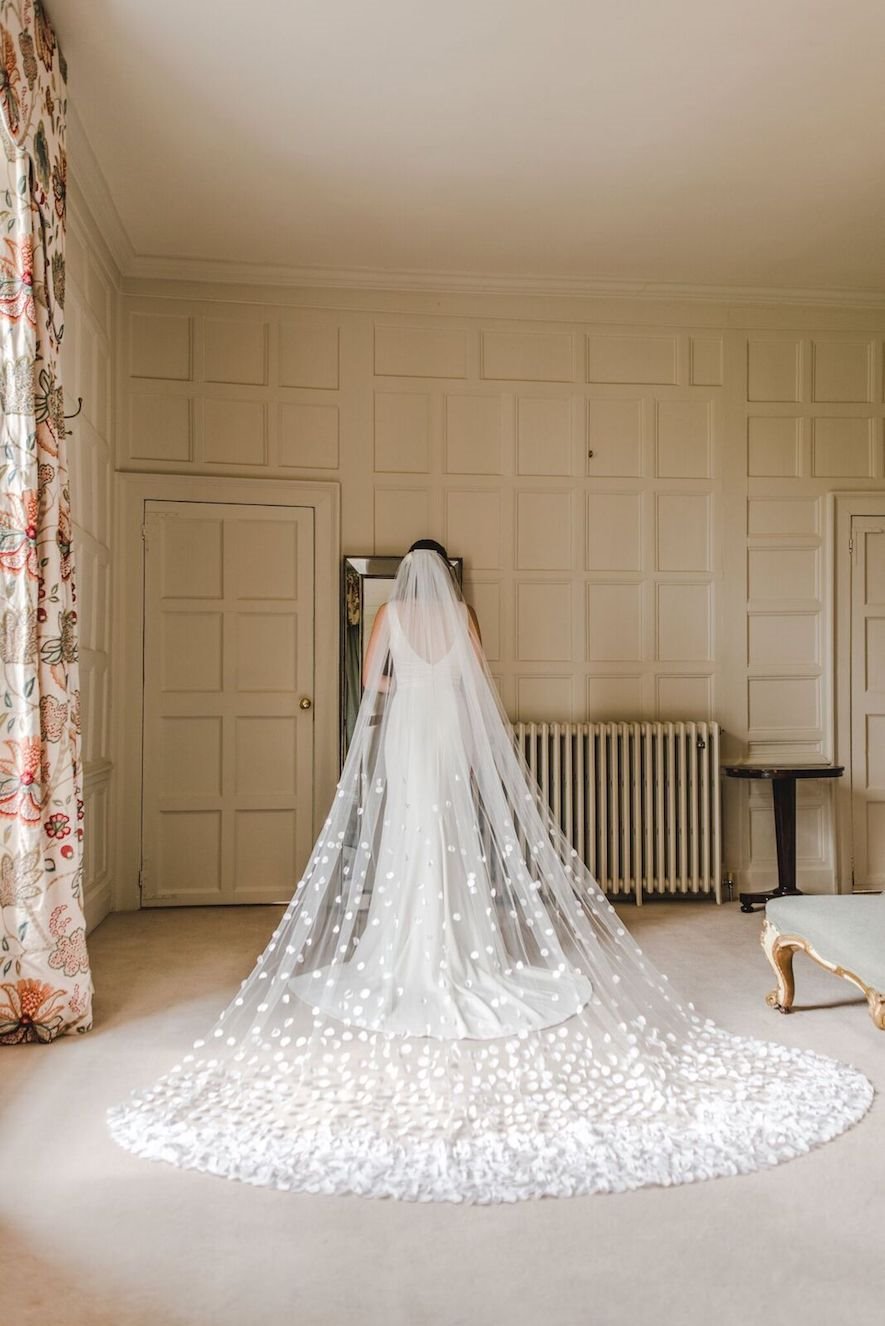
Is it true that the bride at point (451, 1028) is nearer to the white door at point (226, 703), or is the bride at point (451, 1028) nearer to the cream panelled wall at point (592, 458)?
the white door at point (226, 703)

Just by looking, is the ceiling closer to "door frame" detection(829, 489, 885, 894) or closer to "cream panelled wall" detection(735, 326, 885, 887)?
"cream panelled wall" detection(735, 326, 885, 887)

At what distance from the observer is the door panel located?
5.20 meters

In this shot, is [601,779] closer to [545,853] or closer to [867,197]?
[545,853]

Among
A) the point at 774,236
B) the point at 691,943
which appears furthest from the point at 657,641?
the point at 774,236

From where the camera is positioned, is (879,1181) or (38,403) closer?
(879,1181)

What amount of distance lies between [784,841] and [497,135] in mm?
3386

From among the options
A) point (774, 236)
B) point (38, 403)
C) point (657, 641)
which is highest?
point (774, 236)

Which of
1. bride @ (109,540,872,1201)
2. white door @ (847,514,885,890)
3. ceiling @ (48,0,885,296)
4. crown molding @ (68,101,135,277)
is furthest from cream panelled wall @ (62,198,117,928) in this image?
white door @ (847,514,885,890)

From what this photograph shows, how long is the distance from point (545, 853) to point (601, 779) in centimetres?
188

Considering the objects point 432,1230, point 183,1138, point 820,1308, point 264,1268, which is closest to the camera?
point 820,1308

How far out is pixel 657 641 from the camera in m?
5.15

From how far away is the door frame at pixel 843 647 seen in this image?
5.18 meters

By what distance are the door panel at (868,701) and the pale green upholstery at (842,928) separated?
6.90ft

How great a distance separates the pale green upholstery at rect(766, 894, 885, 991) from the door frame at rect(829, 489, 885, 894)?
2.03 metres
